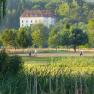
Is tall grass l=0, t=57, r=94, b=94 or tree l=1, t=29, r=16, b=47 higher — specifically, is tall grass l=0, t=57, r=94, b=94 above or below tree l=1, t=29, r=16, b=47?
above

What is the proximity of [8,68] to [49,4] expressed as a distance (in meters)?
114

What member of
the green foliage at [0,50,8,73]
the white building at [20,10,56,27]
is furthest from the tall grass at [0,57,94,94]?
the white building at [20,10,56,27]

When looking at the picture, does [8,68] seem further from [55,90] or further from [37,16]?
[37,16]

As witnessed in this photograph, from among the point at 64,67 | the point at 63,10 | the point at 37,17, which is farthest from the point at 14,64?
the point at 37,17

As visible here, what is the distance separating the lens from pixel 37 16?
117 m

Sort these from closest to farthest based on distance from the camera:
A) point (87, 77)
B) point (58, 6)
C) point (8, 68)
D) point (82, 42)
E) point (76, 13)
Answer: point (87, 77)
point (8, 68)
point (82, 42)
point (76, 13)
point (58, 6)

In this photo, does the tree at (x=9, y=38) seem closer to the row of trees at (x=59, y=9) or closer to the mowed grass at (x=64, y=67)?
the mowed grass at (x=64, y=67)

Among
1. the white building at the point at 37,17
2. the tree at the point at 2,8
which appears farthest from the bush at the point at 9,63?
the white building at the point at 37,17

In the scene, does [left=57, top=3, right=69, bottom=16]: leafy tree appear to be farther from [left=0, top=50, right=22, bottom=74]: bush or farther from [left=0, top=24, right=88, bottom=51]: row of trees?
[left=0, top=50, right=22, bottom=74]: bush

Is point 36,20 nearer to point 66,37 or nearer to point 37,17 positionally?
point 37,17

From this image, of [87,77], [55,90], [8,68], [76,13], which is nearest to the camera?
[55,90]

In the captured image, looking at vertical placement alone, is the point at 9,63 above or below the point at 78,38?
above

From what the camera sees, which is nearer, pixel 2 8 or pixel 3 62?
pixel 3 62

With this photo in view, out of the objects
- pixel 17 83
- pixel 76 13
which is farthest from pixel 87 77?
pixel 76 13
